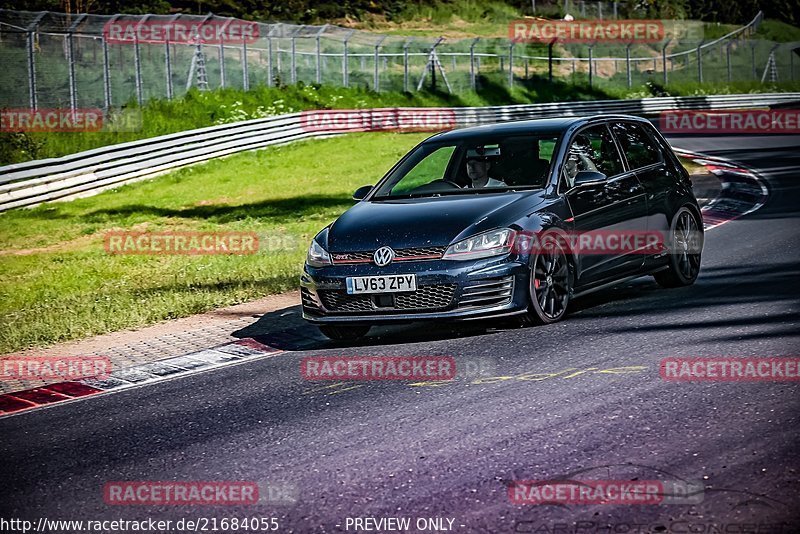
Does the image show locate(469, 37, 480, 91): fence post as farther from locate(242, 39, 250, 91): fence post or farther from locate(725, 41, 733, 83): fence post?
locate(725, 41, 733, 83): fence post

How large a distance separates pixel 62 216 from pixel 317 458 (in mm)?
18351

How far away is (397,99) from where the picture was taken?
45219 millimetres

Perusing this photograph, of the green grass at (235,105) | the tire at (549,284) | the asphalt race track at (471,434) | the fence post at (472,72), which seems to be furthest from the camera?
the fence post at (472,72)

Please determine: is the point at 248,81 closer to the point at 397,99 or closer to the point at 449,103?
the point at 397,99

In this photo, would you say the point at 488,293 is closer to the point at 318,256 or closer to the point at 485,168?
the point at 318,256

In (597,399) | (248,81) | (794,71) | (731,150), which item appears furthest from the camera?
(794,71)

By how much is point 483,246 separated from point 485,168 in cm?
149

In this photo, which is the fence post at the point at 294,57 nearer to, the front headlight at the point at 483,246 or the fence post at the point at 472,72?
the fence post at the point at 472,72

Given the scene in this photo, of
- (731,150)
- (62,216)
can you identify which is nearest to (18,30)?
(62,216)

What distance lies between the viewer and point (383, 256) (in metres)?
8.53

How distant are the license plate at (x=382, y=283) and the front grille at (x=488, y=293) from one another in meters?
0.39

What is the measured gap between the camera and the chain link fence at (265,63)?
26.4m

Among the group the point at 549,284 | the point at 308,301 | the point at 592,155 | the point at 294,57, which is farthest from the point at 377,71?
the point at 549,284

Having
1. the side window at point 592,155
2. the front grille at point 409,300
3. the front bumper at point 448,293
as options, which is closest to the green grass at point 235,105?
the side window at point 592,155
